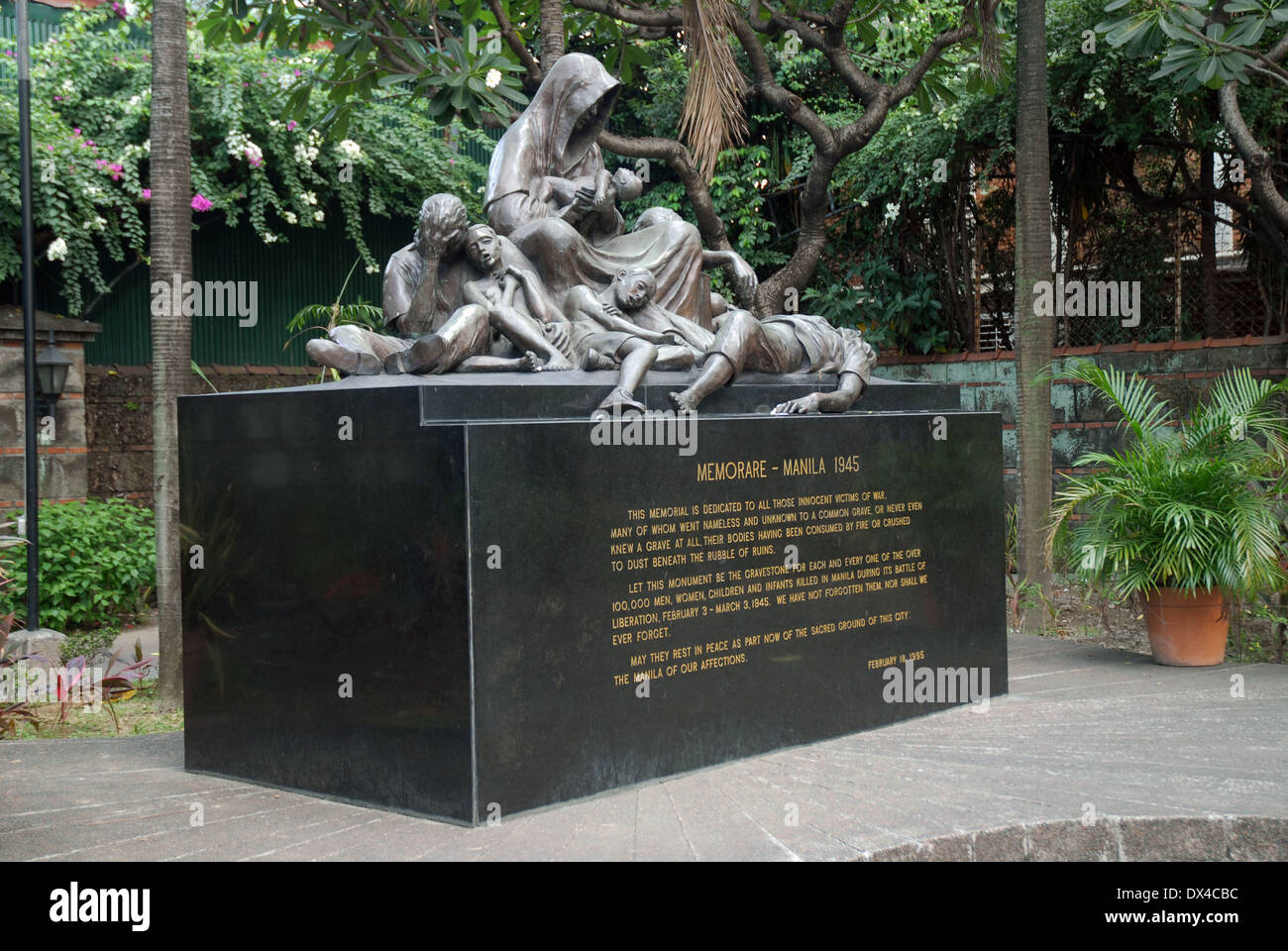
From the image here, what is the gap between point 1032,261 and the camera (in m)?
7.61

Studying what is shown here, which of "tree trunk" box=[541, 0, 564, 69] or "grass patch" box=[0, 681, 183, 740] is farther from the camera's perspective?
"tree trunk" box=[541, 0, 564, 69]

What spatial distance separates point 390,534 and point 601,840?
119 cm

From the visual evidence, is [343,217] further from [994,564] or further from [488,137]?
[994,564]

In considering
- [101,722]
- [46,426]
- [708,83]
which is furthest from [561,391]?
[46,426]

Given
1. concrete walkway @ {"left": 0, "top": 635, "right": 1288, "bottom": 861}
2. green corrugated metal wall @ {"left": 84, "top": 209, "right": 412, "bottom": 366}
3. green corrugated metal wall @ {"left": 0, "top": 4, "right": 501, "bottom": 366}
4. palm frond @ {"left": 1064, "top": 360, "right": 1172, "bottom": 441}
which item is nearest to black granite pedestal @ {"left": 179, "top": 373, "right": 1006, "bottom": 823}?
concrete walkway @ {"left": 0, "top": 635, "right": 1288, "bottom": 861}

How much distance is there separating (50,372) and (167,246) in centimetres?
384

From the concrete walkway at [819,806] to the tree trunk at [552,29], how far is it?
14.9 ft

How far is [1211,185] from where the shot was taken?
9547 mm

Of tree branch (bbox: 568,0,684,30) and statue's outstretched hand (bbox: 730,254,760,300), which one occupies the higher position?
tree branch (bbox: 568,0,684,30)

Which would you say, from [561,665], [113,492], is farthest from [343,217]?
[561,665]

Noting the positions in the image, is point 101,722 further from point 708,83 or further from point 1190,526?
point 1190,526

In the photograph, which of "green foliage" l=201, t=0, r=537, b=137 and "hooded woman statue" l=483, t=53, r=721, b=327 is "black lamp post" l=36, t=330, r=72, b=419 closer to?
"green foliage" l=201, t=0, r=537, b=137

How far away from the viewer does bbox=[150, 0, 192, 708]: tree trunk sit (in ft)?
21.3

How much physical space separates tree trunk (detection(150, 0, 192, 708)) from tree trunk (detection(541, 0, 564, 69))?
2081 millimetres
